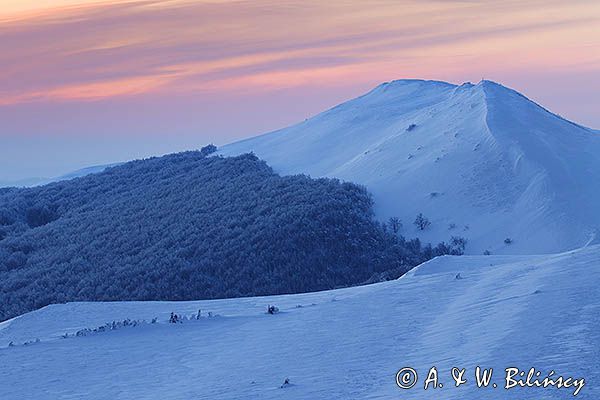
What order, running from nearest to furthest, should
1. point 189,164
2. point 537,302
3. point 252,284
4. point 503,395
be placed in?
point 503,395, point 537,302, point 252,284, point 189,164

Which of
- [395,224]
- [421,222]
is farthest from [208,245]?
[421,222]

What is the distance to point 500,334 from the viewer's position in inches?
313

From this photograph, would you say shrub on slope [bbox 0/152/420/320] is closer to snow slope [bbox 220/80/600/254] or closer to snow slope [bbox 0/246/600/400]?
snow slope [bbox 220/80/600/254]

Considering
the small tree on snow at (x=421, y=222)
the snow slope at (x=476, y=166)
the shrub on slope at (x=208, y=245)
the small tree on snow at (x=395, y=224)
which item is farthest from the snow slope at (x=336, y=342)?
the small tree on snow at (x=395, y=224)

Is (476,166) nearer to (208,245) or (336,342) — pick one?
(208,245)

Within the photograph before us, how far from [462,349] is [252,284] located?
11667 millimetres

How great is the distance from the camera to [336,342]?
8.84 meters

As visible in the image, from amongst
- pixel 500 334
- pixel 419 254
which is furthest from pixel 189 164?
pixel 500 334

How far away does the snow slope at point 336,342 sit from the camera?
7105 millimetres

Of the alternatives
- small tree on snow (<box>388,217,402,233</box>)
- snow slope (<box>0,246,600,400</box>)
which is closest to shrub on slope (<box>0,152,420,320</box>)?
small tree on snow (<box>388,217,402,233</box>)

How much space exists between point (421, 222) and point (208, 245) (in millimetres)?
5601

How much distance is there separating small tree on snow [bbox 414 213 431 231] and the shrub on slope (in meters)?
0.91

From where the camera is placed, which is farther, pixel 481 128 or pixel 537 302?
pixel 481 128

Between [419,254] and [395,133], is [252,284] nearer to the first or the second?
[419,254]
